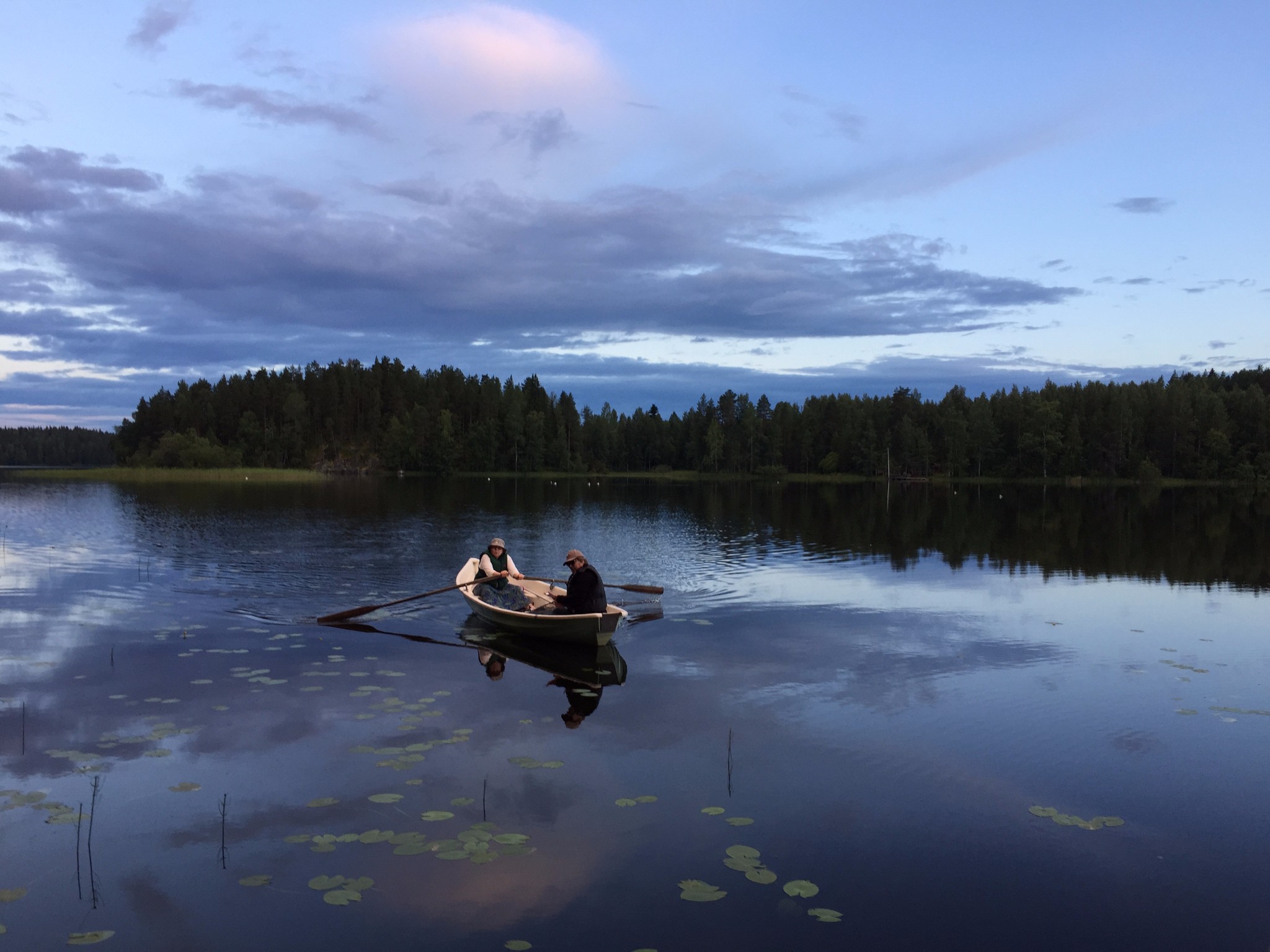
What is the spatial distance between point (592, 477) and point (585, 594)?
150161 millimetres

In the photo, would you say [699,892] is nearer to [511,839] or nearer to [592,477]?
[511,839]

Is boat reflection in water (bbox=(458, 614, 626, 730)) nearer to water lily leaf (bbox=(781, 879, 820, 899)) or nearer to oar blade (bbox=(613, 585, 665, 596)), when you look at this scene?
oar blade (bbox=(613, 585, 665, 596))

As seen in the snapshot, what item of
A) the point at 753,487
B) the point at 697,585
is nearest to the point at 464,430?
the point at 753,487

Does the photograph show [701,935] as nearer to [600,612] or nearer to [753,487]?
[600,612]

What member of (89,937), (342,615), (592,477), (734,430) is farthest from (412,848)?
(734,430)

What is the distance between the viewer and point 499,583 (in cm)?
2345

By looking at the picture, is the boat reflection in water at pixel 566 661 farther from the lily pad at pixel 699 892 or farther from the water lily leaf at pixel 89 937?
the water lily leaf at pixel 89 937

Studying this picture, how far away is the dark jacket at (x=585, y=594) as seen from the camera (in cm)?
1931

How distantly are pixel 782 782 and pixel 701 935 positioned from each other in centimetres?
392

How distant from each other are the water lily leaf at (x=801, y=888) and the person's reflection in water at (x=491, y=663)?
9.33m

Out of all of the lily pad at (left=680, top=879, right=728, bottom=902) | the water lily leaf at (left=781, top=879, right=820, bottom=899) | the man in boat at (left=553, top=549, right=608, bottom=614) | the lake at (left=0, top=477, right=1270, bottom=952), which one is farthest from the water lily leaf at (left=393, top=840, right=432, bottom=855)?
the man in boat at (left=553, top=549, right=608, bottom=614)

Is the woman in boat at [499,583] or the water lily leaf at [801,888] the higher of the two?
the woman in boat at [499,583]

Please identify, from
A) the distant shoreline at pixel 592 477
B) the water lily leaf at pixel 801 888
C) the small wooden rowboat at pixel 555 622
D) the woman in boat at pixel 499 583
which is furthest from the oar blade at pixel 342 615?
the distant shoreline at pixel 592 477

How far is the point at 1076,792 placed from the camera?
11195 mm
